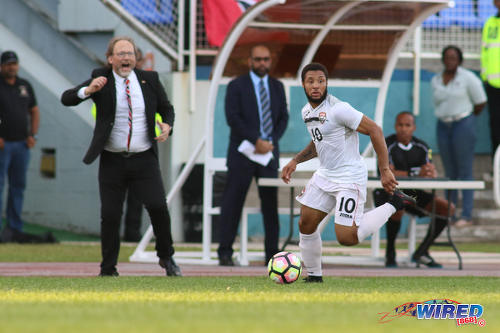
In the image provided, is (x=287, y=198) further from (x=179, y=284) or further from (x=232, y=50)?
(x=179, y=284)

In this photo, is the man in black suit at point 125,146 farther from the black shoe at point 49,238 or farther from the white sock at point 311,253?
the black shoe at point 49,238

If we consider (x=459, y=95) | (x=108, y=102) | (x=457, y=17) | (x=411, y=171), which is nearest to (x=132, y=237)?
(x=411, y=171)

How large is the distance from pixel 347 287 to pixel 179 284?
4.53 feet

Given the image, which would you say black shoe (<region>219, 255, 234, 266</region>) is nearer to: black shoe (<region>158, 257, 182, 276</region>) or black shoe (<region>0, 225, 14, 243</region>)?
black shoe (<region>158, 257, 182, 276</region>)

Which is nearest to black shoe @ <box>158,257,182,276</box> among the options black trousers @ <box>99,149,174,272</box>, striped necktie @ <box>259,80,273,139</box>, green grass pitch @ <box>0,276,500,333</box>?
black trousers @ <box>99,149,174,272</box>

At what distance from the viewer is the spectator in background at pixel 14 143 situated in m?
16.1

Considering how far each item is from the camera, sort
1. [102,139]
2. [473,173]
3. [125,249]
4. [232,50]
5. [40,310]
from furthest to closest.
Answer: [473,173]
[125,249]
[232,50]
[102,139]
[40,310]

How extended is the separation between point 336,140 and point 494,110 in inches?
331

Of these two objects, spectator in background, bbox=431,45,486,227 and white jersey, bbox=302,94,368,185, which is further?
spectator in background, bbox=431,45,486,227

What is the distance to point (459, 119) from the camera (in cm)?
1716

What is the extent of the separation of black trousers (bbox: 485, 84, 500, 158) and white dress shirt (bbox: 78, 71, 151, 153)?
27.8 feet

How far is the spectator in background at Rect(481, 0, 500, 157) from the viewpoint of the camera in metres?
17.3

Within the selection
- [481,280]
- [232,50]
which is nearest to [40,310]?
[481,280]

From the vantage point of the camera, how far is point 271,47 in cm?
1395
